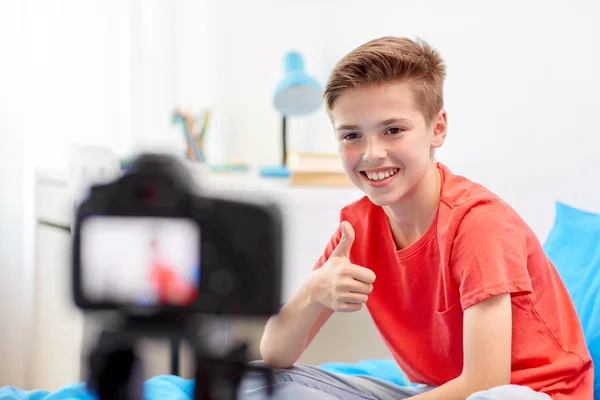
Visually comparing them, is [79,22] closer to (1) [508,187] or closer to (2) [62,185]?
(2) [62,185]

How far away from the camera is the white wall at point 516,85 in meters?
1.26

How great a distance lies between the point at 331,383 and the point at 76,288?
74 centimetres

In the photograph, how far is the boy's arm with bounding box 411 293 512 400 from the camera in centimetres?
81

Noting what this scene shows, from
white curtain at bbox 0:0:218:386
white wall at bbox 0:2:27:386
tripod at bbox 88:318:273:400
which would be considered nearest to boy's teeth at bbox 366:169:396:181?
tripod at bbox 88:318:273:400

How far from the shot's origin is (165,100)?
2.16m

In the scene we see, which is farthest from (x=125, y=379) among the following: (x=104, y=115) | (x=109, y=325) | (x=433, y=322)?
(x=104, y=115)

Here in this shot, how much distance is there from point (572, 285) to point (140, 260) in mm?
968

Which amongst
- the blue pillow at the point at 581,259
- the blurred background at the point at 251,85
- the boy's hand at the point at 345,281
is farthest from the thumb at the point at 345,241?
the blurred background at the point at 251,85

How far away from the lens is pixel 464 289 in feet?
2.79

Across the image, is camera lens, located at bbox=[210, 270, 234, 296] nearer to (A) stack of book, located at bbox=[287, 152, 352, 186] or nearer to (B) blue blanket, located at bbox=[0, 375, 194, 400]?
(B) blue blanket, located at bbox=[0, 375, 194, 400]

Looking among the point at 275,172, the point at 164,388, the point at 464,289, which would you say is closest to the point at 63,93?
the point at 275,172

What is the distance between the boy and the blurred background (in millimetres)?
417

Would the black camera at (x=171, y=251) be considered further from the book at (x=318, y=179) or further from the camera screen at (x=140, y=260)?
the book at (x=318, y=179)

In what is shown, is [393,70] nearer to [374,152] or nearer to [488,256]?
[374,152]
